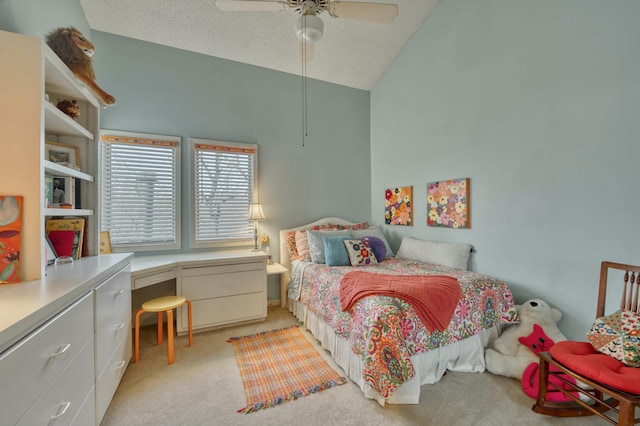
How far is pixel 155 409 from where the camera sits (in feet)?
5.38

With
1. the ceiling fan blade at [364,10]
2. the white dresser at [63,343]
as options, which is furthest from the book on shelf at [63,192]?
the ceiling fan blade at [364,10]

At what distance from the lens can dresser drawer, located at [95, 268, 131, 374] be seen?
139 cm

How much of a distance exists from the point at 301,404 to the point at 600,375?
158 centimetres

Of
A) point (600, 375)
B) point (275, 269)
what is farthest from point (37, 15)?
point (600, 375)

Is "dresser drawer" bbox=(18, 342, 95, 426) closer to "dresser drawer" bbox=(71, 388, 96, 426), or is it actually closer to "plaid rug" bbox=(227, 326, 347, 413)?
"dresser drawer" bbox=(71, 388, 96, 426)

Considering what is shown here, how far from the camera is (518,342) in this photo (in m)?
2.05

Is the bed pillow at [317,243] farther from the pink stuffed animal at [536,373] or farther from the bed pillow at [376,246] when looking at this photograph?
the pink stuffed animal at [536,373]

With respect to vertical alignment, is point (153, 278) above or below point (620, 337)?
above

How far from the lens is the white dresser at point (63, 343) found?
0.77 metres

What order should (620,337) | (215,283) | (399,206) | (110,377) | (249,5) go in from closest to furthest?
(620,337), (110,377), (249,5), (215,283), (399,206)

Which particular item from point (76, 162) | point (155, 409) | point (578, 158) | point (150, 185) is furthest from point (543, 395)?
point (150, 185)

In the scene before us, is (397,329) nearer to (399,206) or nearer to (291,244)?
(291,244)

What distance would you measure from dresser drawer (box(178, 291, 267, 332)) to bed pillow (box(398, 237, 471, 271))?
177 cm

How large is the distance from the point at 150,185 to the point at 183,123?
0.78 metres
